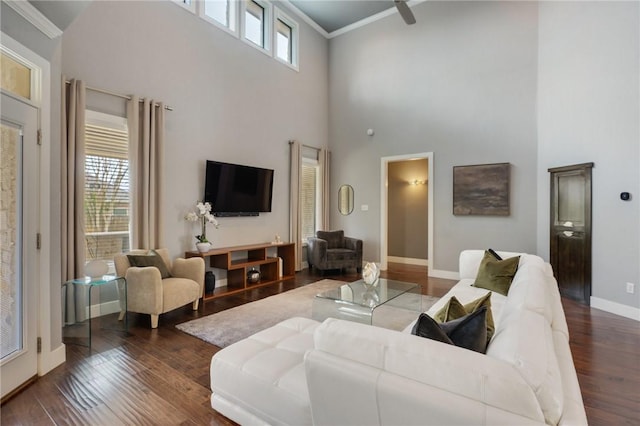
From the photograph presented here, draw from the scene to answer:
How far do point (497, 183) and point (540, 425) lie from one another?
5289 mm

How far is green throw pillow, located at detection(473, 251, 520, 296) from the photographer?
130 inches

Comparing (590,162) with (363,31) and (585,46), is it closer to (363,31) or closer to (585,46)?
(585,46)


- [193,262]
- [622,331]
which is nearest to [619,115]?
[622,331]

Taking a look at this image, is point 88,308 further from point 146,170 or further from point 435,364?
point 435,364

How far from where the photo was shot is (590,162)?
4.22 metres

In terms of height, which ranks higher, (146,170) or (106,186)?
(146,170)

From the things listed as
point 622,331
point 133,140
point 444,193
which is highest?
point 133,140

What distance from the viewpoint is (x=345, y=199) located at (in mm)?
7277

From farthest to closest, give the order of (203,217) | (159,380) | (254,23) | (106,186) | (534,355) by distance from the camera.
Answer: (254,23)
(203,217)
(106,186)
(159,380)
(534,355)

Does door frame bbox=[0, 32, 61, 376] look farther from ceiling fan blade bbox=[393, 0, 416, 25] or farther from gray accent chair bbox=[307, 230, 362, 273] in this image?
gray accent chair bbox=[307, 230, 362, 273]

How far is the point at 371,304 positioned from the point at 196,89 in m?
4.01

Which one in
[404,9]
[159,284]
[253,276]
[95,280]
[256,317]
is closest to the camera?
[95,280]

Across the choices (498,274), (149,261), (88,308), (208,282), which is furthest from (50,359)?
(498,274)

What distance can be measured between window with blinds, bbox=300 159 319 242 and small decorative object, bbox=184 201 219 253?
7.98 ft
